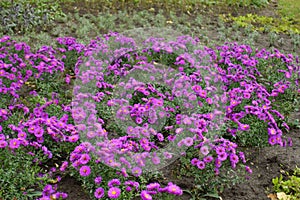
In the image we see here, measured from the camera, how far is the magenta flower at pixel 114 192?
9.37ft

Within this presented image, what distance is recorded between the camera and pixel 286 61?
17.9ft

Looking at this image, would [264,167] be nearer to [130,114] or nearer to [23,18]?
[130,114]

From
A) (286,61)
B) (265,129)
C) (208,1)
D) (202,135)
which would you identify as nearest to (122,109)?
(202,135)

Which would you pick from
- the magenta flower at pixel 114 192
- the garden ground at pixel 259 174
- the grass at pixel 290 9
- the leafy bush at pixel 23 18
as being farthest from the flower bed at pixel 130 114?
the grass at pixel 290 9

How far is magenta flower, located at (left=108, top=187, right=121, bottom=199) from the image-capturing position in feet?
9.37

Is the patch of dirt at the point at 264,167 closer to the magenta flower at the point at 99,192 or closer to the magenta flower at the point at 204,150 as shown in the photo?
the magenta flower at the point at 204,150

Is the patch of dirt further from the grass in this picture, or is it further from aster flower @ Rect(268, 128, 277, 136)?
the grass

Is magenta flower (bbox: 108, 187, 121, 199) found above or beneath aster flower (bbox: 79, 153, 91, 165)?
beneath

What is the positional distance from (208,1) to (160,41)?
5678 mm

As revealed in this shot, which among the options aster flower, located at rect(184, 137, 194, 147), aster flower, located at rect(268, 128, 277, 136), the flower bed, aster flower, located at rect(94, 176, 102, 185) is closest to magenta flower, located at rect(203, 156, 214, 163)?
the flower bed

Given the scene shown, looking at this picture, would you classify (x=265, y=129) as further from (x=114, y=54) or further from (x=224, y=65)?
(x=114, y=54)

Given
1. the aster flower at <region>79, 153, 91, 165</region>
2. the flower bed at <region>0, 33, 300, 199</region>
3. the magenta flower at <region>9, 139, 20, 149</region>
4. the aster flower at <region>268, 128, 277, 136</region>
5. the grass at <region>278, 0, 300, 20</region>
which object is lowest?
the grass at <region>278, 0, 300, 20</region>

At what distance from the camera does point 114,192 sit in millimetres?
2887

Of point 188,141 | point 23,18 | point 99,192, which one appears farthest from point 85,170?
point 23,18
